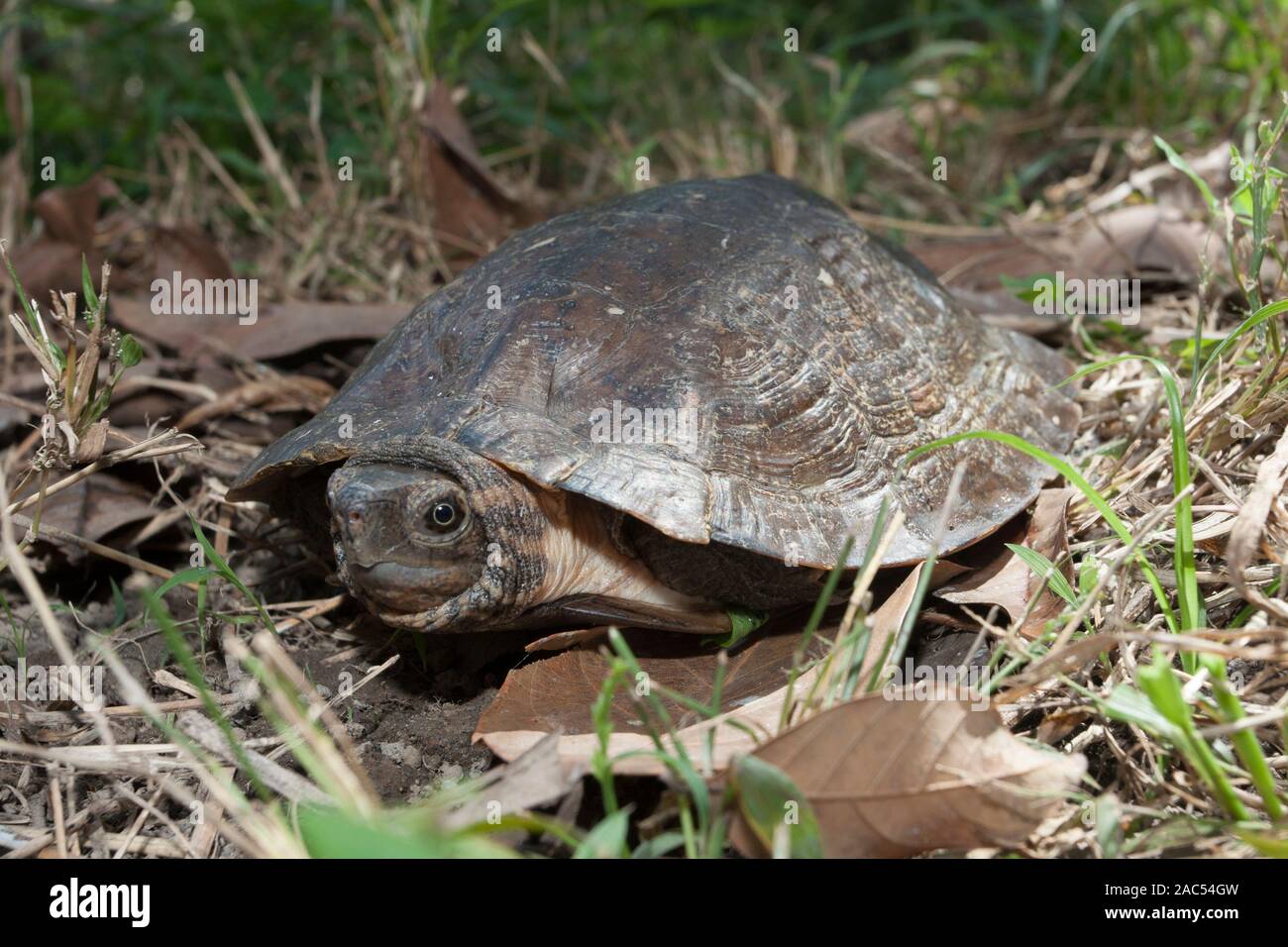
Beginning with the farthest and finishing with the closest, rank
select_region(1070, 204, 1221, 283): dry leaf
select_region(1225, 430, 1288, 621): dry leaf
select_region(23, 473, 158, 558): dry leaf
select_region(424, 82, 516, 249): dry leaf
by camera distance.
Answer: select_region(424, 82, 516, 249): dry leaf, select_region(1070, 204, 1221, 283): dry leaf, select_region(23, 473, 158, 558): dry leaf, select_region(1225, 430, 1288, 621): dry leaf

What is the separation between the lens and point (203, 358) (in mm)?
3877

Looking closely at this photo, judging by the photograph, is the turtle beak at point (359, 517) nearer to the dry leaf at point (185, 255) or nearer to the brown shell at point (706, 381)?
the brown shell at point (706, 381)

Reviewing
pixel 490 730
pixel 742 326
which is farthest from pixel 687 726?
pixel 742 326

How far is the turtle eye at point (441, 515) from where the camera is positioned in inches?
95.0

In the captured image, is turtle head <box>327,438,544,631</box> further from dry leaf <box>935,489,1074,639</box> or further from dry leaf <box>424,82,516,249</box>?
dry leaf <box>424,82,516,249</box>

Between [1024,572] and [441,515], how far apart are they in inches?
56.4

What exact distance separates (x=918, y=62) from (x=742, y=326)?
15.1 feet

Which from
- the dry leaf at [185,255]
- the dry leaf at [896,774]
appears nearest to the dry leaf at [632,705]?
the dry leaf at [896,774]

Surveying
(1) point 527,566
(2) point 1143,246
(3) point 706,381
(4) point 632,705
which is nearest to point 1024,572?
(3) point 706,381

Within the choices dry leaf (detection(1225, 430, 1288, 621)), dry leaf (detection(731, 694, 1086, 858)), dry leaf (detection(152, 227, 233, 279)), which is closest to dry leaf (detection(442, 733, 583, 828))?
dry leaf (detection(731, 694, 1086, 858))

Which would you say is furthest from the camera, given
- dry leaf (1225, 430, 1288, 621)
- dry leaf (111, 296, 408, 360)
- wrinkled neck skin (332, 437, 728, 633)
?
dry leaf (111, 296, 408, 360)

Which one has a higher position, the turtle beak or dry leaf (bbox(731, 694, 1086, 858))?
the turtle beak

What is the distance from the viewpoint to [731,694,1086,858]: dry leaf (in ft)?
5.97

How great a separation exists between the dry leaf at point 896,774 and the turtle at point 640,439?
21.9 inches
